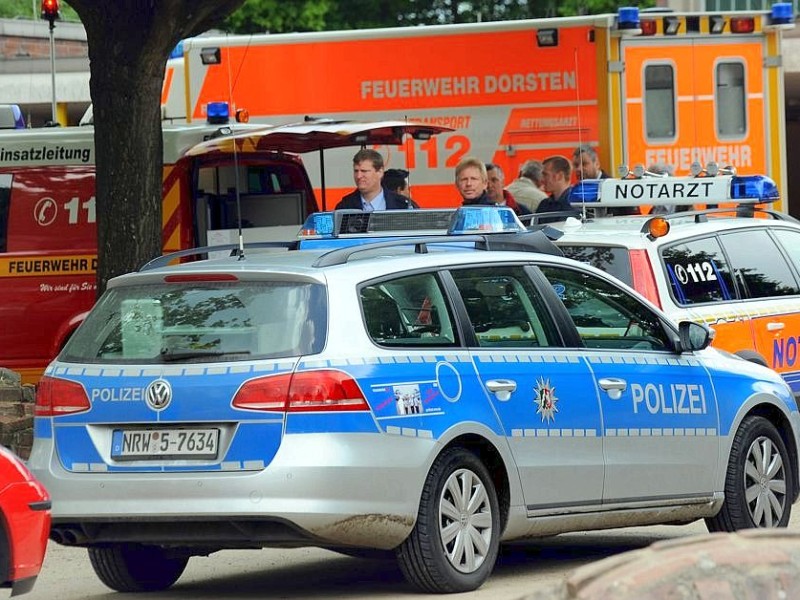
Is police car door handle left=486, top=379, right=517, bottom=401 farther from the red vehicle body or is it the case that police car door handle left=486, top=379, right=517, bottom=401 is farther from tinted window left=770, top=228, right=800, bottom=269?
tinted window left=770, top=228, right=800, bottom=269

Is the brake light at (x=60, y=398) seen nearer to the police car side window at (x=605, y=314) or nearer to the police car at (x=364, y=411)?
the police car at (x=364, y=411)

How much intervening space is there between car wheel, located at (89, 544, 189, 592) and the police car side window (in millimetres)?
2065

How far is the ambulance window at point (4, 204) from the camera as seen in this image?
14133 millimetres

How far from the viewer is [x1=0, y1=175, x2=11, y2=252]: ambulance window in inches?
556

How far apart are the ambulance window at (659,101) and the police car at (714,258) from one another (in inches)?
185

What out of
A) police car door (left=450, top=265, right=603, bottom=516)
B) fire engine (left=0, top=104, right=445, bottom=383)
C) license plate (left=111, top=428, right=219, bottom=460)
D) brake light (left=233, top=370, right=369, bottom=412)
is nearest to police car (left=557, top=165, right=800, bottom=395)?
police car door (left=450, top=265, right=603, bottom=516)

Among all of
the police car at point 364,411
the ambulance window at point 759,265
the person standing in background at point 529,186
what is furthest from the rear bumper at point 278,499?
the person standing in background at point 529,186

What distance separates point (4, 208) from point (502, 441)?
747 cm

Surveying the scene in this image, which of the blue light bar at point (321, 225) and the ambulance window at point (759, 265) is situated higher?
the blue light bar at point (321, 225)

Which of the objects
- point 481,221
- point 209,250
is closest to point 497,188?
point 481,221

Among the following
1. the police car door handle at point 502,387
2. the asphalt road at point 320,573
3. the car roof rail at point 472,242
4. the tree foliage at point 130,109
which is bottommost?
the asphalt road at point 320,573

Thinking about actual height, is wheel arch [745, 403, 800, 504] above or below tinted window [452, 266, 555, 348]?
below

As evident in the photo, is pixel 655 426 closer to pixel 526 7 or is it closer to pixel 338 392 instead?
pixel 338 392

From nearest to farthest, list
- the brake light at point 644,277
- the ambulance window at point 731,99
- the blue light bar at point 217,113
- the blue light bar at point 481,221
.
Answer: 1. the blue light bar at point 481,221
2. the brake light at point 644,277
3. the blue light bar at point 217,113
4. the ambulance window at point 731,99
